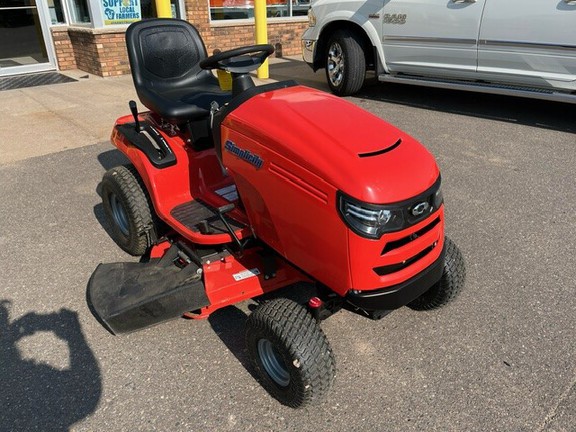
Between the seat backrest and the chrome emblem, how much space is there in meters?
2.12

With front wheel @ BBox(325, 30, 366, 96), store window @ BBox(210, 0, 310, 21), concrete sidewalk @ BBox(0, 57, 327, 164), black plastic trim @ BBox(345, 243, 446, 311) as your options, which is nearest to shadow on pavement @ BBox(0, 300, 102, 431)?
black plastic trim @ BBox(345, 243, 446, 311)

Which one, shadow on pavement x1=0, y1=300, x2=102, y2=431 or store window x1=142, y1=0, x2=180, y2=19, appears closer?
shadow on pavement x1=0, y1=300, x2=102, y2=431

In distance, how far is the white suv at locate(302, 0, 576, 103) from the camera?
201 inches

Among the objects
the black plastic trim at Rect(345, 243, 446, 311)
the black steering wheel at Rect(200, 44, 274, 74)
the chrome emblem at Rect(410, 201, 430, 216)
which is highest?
the black steering wheel at Rect(200, 44, 274, 74)

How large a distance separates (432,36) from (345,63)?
4.19 feet

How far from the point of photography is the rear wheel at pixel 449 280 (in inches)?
96.7

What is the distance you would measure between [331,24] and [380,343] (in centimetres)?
565

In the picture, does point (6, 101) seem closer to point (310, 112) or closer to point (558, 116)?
point (310, 112)

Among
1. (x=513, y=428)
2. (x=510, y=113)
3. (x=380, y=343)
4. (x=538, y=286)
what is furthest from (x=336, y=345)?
(x=510, y=113)

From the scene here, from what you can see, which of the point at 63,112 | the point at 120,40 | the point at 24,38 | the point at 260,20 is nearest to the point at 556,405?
the point at 63,112

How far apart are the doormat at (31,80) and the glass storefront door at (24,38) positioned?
297 millimetres

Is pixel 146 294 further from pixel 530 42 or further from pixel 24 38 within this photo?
pixel 24 38

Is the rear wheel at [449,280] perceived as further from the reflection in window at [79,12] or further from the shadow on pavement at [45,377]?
the reflection in window at [79,12]

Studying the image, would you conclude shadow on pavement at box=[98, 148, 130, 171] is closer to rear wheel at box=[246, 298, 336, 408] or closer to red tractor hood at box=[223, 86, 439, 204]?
red tractor hood at box=[223, 86, 439, 204]
